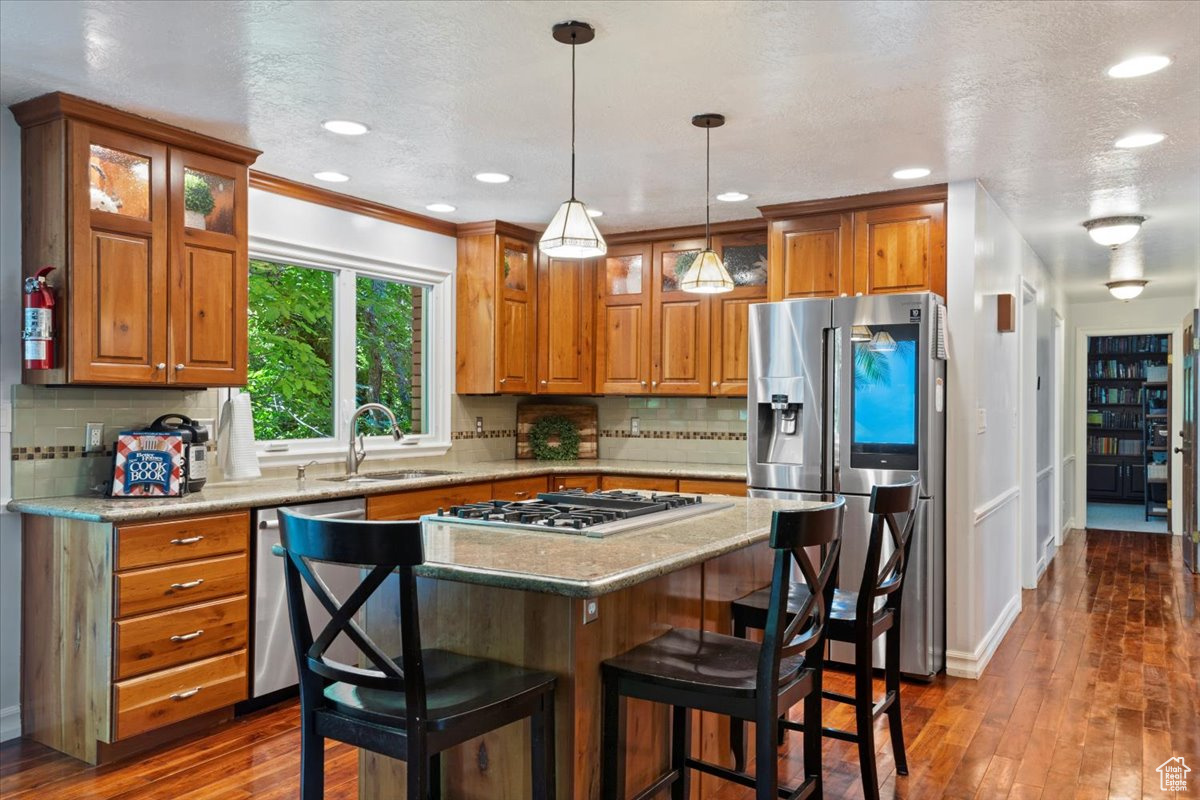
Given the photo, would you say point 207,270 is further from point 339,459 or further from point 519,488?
point 519,488

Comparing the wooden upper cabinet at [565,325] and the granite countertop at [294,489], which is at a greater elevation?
the wooden upper cabinet at [565,325]

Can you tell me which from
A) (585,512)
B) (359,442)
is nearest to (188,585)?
(359,442)

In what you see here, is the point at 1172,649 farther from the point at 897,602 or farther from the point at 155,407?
the point at 155,407

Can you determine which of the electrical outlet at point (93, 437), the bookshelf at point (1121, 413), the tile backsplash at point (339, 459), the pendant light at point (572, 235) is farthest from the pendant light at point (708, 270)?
the bookshelf at point (1121, 413)

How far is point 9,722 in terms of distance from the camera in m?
3.21

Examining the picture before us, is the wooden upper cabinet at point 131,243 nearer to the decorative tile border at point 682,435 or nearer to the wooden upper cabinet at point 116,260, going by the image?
the wooden upper cabinet at point 116,260

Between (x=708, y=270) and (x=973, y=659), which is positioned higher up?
(x=708, y=270)

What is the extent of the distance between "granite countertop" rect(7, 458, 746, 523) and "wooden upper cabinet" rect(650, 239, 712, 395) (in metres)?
0.55

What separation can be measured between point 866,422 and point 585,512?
1.92 metres

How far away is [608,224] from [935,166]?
2.07 metres

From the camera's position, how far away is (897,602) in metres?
2.89

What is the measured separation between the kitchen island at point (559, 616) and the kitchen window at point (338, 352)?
2.17 meters

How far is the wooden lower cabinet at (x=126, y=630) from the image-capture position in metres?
2.97

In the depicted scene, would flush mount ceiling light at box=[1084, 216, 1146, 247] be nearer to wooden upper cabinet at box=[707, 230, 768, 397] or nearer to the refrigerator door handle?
wooden upper cabinet at box=[707, 230, 768, 397]
